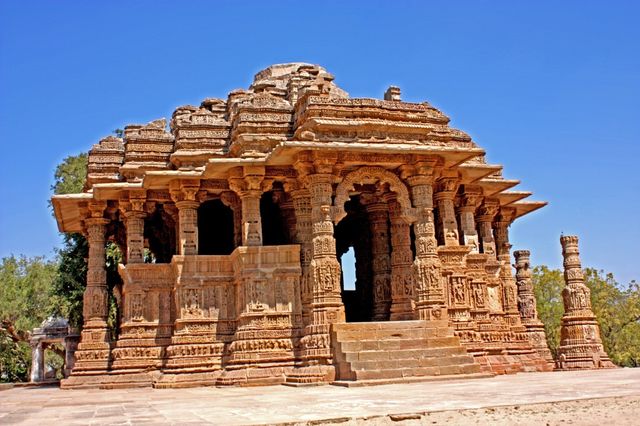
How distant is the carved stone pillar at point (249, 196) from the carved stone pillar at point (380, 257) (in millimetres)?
3549

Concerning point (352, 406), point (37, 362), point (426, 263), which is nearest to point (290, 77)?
point (426, 263)

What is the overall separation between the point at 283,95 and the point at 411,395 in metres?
11.4

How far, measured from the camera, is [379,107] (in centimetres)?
1533

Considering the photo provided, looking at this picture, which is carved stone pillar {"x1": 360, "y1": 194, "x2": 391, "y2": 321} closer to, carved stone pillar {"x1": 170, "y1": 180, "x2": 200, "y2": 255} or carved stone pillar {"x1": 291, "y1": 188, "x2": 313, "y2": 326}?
carved stone pillar {"x1": 291, "y1": 188, "x2": 313, "y2": 326}

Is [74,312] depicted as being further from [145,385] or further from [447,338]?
[447,338]

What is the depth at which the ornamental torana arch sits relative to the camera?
15.0m

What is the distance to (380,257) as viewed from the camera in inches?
704

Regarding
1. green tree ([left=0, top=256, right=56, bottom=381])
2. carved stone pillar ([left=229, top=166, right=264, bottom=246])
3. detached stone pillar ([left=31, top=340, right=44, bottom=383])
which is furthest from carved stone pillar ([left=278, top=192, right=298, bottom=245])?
green tree ([left=0, top=256, right=56, bottom=381])

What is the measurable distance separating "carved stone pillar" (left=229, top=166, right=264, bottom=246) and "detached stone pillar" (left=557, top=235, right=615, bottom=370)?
28.6 feet

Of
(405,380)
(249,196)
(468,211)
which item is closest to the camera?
(405,380)

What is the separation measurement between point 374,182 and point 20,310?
2492 cm

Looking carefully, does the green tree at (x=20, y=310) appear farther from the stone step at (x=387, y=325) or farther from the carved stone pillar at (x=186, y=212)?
the stone step at (x=387, y=325)

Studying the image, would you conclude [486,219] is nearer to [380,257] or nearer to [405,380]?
[380,257]

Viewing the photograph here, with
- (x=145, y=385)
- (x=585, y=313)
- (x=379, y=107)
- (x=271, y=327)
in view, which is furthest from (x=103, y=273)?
(x=585, y=313)
